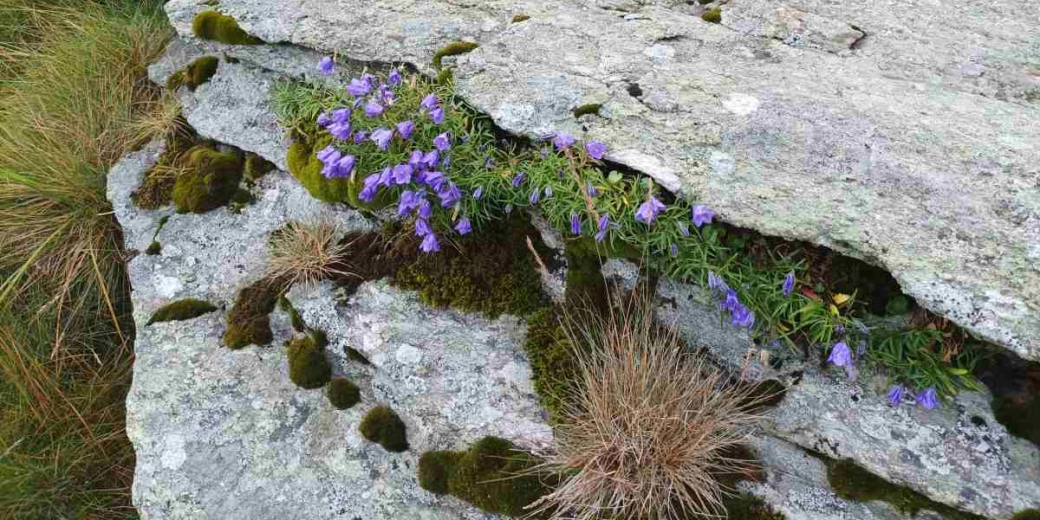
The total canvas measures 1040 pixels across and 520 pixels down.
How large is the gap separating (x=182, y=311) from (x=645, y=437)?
9.37ft

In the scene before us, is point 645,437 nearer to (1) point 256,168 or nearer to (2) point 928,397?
(2) point 928,397

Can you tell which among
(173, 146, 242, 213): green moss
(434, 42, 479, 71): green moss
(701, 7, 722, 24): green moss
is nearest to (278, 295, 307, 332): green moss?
(173, 146, 242, 213): green moss

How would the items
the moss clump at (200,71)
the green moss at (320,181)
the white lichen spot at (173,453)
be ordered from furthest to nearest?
the moss clump at (200,71), the green moss at (320,181), the white lichen spot at (173,453)

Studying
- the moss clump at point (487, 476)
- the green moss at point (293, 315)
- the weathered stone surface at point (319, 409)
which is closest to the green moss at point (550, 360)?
the weathered stone surface at point (319, 409)

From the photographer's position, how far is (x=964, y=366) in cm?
298

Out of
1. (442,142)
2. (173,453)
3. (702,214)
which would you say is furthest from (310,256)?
(702,214)

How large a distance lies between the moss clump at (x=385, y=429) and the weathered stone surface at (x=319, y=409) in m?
0.04

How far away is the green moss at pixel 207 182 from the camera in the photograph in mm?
4520

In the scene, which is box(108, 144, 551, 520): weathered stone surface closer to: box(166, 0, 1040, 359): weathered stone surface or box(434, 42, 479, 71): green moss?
box(434, 42, 479, 71): green moss

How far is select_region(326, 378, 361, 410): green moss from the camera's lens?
3.71m

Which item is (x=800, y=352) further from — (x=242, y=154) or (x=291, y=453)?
(x=242, y=154)

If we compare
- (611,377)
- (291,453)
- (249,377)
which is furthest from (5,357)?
(611,377)

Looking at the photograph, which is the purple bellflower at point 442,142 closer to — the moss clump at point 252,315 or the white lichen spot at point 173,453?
the moss clump at point 252,315

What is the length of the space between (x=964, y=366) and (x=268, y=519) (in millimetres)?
3336
